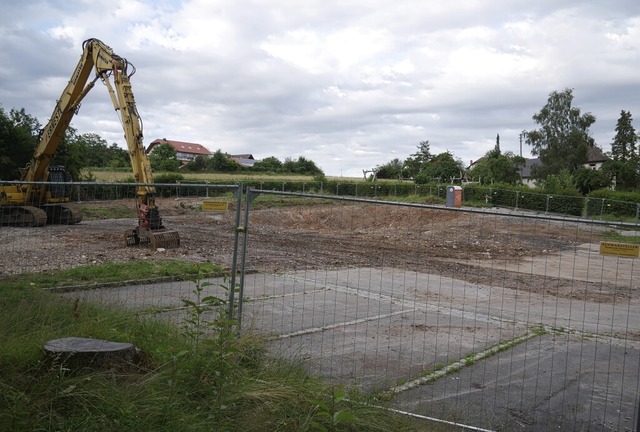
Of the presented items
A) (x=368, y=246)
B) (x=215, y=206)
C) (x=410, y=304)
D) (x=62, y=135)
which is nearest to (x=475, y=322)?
(x=368, y=246)

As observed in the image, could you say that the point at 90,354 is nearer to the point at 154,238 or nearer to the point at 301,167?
the point at 154,238

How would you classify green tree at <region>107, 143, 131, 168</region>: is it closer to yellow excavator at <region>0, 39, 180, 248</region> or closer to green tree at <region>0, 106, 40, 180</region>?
green tree at <region>0, 106, 40, 180</region>

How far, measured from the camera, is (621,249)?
15.7ft

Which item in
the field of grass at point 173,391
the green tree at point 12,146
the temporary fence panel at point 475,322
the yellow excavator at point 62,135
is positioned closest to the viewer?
the field of grass at point 173,391

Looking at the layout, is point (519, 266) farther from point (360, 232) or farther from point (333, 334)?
point (333, 334)

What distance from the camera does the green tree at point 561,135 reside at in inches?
2753

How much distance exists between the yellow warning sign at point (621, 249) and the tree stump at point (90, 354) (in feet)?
13.0

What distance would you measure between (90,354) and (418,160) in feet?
343

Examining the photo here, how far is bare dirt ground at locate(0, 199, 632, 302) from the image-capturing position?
6848 mm

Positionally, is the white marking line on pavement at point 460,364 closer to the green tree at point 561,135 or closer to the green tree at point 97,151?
the green tree at point 561,135

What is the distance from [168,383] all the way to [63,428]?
77 cm

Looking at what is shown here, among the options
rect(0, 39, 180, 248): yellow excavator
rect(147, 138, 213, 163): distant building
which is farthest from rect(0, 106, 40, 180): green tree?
rect(147, 138, 213, 163): distant building

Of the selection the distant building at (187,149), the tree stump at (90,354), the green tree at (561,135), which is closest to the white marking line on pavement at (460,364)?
the tree stump at (90,354)

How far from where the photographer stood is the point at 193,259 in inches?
488
